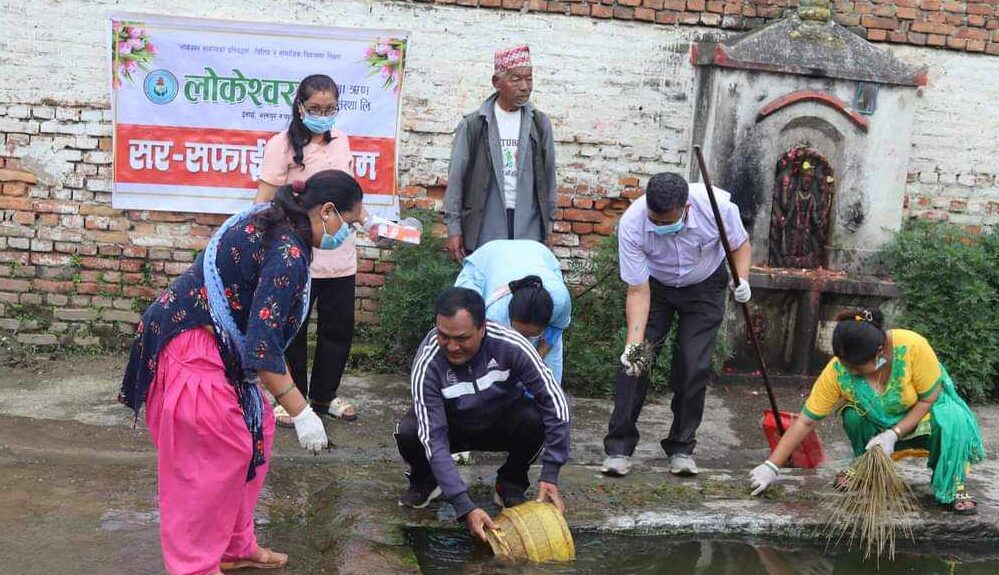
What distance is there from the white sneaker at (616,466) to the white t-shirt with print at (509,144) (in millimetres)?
1603

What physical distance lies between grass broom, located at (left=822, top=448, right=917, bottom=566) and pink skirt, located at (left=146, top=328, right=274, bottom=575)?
A: 2616 millimetres

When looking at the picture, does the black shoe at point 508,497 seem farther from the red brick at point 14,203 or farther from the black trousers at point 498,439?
the red brick at point 14,203

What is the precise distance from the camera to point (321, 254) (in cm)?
543

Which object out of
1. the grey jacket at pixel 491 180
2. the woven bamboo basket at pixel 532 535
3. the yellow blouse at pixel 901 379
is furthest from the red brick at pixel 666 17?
Result: the woven bamboo basket at pixel 532 535

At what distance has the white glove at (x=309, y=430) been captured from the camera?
341 centimetres

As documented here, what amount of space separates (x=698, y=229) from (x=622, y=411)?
95 cm

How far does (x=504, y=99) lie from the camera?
5.76 metres

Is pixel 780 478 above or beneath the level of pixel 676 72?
beneath

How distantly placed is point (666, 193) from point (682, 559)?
5.18 feet

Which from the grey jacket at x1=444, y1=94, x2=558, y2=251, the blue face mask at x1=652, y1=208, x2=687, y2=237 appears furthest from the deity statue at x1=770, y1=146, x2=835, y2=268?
the blue face mask at x1=652, y1=208, x2=687, y2=237

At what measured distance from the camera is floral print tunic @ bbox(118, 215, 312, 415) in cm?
327

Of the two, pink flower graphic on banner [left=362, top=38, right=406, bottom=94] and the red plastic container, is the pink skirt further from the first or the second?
pink flower graphic on banner [left=362, top=38, right=406, bottom=94]

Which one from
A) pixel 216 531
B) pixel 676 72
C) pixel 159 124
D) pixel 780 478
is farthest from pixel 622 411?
pixel 159 124

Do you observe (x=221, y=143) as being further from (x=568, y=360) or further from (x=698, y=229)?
(x=698, y=229)
